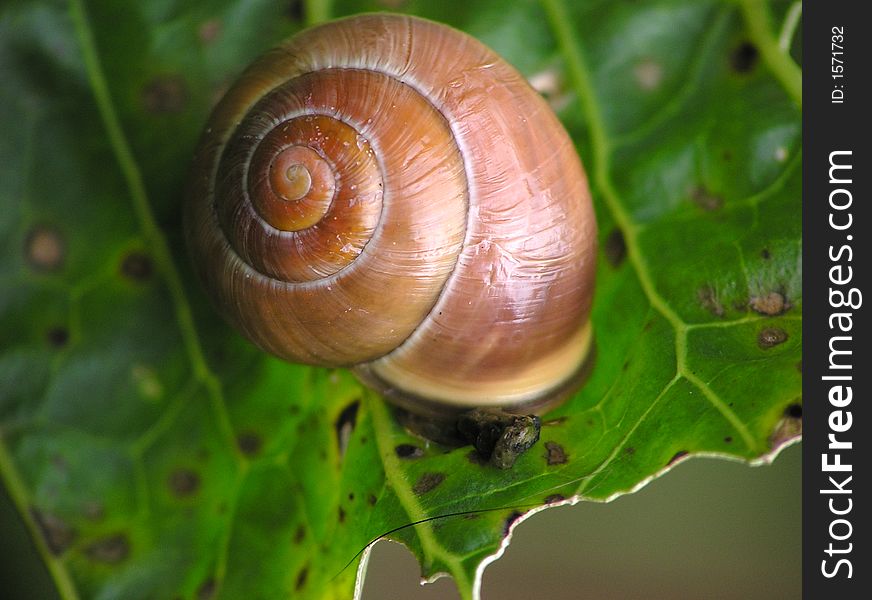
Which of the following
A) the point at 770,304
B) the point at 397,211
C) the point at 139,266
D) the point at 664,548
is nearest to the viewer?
the point at 397,211

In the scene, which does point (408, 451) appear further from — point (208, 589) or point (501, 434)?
point (208, 589)

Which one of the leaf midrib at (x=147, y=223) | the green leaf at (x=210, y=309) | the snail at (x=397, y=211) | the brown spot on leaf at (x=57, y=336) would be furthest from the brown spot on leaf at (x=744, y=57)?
the brown spot on leaf at (x=57, y=336)

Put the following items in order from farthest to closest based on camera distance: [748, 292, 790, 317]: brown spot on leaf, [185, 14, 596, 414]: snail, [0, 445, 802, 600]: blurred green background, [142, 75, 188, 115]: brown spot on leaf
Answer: [0, 445, 802, 600]: blurred green background → [142, 75, 188, 115]: brown spot on leaf → [748, 292, 790, 317]: brown spot on leaf → [185, 14, 596, 414]: snail

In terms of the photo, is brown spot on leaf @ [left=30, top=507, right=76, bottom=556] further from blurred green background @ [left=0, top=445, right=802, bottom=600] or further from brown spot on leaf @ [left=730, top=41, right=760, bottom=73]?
brown spot on leaf @ [left=730, top=41, right=760, bottom=73]

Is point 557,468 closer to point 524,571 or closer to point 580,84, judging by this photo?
point 580,84

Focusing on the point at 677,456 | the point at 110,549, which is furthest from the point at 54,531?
the point at 677,456

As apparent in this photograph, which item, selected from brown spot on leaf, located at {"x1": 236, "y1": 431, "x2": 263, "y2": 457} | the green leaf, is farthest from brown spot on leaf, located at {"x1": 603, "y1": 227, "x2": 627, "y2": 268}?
brown spot on leaf, located at {"x1": 236, "y1": 431, "x2": 263, "y2": 457}
